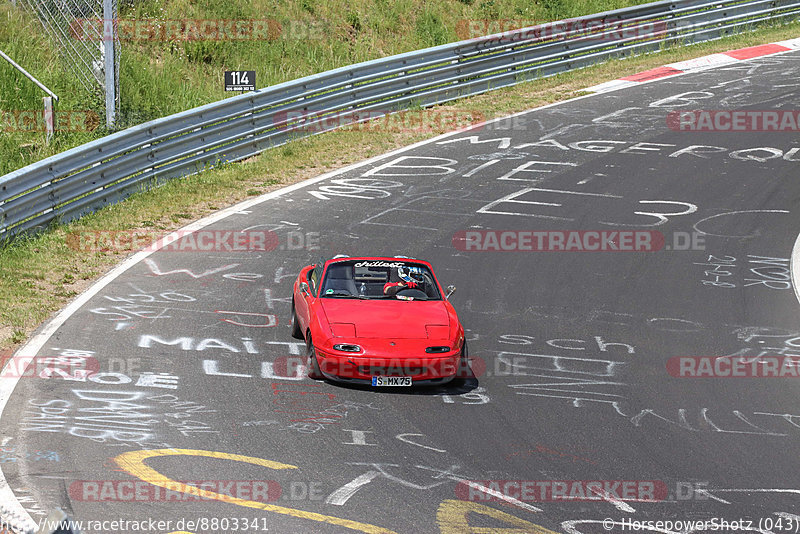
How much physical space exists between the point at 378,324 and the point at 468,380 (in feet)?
3.66

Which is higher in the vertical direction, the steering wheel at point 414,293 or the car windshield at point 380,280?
the car windshield at point 380,280

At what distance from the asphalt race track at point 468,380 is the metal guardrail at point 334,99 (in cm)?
194

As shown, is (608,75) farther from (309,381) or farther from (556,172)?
(309,381)

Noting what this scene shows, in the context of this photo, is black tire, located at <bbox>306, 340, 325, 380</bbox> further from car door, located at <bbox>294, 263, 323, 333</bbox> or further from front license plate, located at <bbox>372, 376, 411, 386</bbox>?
front license plate, located at <bbox>372, 376, 411, 386</bbox>

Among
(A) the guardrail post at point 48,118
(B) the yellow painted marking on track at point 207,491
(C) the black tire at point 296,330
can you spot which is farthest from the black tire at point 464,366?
(A) the guardrail post at point 48,118

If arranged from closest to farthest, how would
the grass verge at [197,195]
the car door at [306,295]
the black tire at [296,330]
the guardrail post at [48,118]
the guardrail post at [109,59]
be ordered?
the car door at [306,295]
the black tire at [296,330]
the grass verge at [197,195]
the guardrail post at [109,59]
the guardrail post at [48,118]

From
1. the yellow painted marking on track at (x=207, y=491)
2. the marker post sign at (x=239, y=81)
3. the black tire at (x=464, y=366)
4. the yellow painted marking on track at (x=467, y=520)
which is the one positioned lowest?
the yellow painted marking on track at (x=467, y=520)

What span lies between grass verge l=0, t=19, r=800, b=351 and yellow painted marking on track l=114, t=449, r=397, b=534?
338 cm

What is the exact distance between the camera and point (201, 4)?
23156 millimetres

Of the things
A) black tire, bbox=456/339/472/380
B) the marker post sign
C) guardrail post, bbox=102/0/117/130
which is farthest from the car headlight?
the marker post sign

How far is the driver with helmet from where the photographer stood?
10.8m

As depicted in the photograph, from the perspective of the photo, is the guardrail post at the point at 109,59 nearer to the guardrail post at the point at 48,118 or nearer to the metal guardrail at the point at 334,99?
the guardrail post at the point at 48,118

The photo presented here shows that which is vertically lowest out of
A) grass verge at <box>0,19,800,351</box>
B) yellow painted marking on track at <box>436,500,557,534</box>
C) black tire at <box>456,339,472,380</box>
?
yellow painted marking on track at <box>436,500,557,534</box>

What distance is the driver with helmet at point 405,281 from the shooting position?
10766 millimetres
